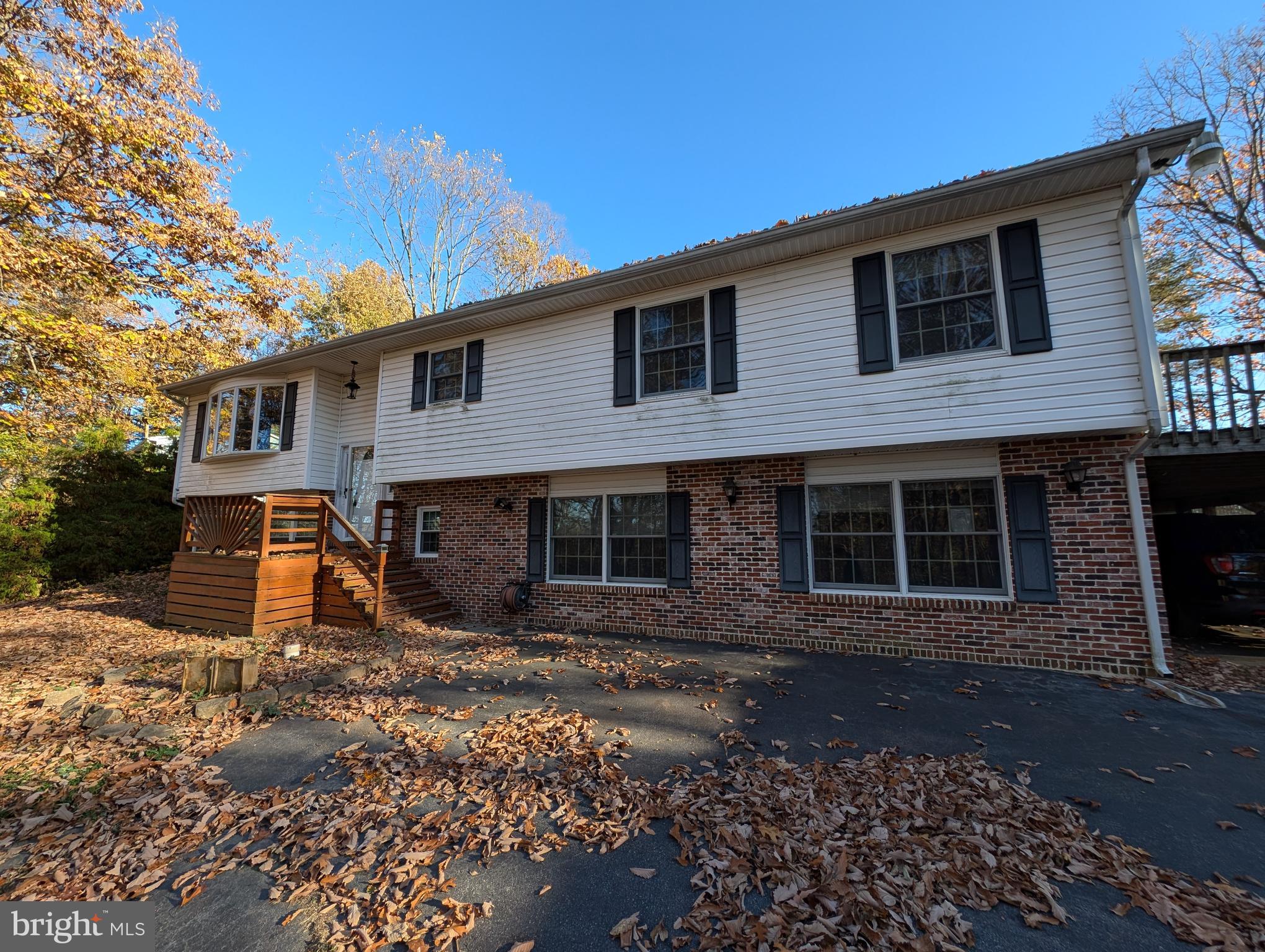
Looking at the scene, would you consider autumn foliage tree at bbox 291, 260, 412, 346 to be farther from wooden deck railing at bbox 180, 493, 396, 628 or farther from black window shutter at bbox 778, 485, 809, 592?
black window shutter at bbox 778, 485, 809, 592

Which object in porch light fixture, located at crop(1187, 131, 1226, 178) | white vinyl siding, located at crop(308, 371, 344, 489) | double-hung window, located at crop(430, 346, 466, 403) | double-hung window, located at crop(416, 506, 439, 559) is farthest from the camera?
white vinyl siding, located at crop(308, 371, 344, 489)

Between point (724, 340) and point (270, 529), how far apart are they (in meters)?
7.24

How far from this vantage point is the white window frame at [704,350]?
7.10m

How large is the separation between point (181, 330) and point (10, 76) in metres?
4.49

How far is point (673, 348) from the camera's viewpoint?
742 centimetres

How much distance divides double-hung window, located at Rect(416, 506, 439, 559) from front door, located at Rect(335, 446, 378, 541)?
164 cm

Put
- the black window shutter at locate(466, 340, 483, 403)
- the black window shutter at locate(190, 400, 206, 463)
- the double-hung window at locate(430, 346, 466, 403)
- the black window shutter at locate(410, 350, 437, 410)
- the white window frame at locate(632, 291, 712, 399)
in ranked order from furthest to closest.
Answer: the black window shutter at locate(190, 400, 206, 463), the black window shutter at locate(410, 350, 437, 410), the double-hung window at locate(430, 346, 466, 403), the black window shutter at locate(466, 340, 483, 403), the white window frame at locate(632, 291, 712, 399)

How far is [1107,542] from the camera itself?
5.41 metres

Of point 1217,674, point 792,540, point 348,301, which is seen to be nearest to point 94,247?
point 348,301

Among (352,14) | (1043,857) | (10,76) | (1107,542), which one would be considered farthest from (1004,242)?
(352,14)

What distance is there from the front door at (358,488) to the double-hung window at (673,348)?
7.01 m

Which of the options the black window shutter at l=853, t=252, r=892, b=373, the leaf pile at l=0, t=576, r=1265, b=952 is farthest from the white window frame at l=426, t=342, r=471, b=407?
the black window shutter at l=853, t=252, r=892, b=373

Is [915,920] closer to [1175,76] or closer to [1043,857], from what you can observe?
[1043,857]

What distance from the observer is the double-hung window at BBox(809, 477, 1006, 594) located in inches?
238
